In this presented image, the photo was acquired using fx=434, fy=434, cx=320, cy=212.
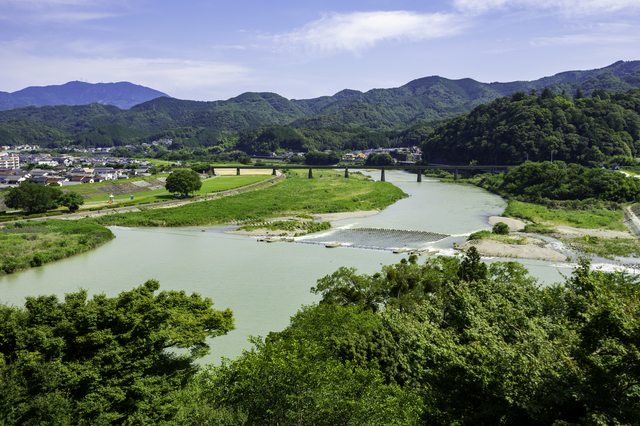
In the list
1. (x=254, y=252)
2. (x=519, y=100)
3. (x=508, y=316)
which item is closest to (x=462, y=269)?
(x=508, y=316)

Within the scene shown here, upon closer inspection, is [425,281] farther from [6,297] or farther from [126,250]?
[126,250]

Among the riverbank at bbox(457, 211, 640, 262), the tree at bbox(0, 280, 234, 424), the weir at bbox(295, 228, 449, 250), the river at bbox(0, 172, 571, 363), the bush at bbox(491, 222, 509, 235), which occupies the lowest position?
the river at bbox(0, 172, 571, 363)

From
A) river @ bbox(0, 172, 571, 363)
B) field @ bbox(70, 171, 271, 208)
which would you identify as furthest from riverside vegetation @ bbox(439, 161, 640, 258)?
field @ bbox(70, 171, 271, 208)

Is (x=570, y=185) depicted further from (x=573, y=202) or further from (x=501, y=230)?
(x=501, y=230)

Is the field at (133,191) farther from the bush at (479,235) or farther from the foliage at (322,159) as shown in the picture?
the foliage at (322,159)

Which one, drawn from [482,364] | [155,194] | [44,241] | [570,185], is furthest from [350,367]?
[155,194]

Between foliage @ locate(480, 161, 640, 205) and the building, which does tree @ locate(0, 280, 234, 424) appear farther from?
the building
